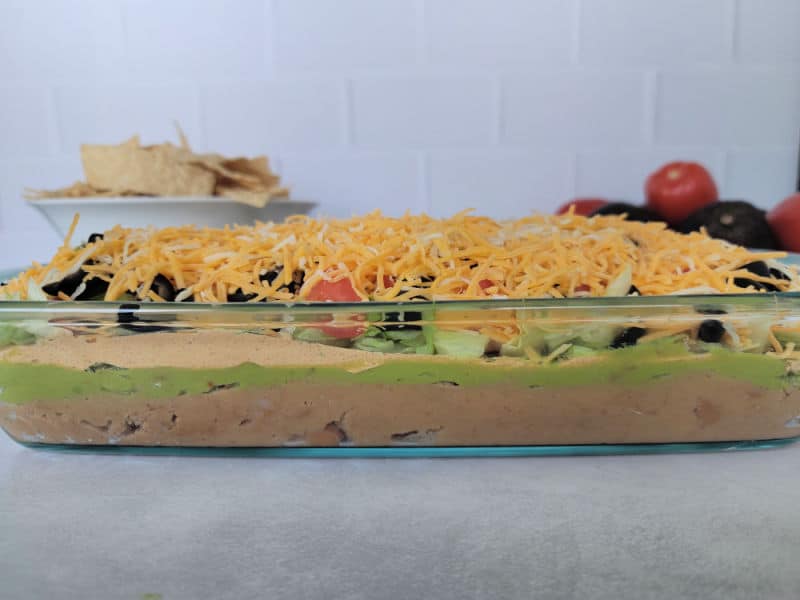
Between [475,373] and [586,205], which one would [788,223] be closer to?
[586,205]

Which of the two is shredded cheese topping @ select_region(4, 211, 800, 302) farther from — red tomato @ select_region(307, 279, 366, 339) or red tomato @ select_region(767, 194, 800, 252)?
red tomato @ select_region(767, 194, 800, 252)

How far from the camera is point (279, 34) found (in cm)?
114

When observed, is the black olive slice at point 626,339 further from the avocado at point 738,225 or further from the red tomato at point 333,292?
the avocado at point 738,225

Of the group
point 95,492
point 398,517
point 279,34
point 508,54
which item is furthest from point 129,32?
point 398,517

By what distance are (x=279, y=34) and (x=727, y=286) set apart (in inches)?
38.0

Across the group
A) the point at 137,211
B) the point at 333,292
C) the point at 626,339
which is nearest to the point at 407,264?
the point at 333,292

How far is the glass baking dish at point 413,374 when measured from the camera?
0.38 m

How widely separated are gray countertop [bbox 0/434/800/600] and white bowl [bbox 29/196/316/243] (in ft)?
1.52


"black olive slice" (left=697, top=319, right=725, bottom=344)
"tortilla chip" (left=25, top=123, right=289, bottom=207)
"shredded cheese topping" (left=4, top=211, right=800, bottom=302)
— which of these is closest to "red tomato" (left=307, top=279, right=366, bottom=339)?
"shredded cheese topping" (left=4, top=211, right=800, bottom=302)

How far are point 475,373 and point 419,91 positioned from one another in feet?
2.97

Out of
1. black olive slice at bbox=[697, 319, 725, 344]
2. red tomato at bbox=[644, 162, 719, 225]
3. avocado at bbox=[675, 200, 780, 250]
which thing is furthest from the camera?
red tomato at bbox=[644, 162, 719, 225]

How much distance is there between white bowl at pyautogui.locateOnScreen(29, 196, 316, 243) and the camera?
2.71 ft

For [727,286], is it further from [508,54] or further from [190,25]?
[190,25]

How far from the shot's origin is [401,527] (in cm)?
34
